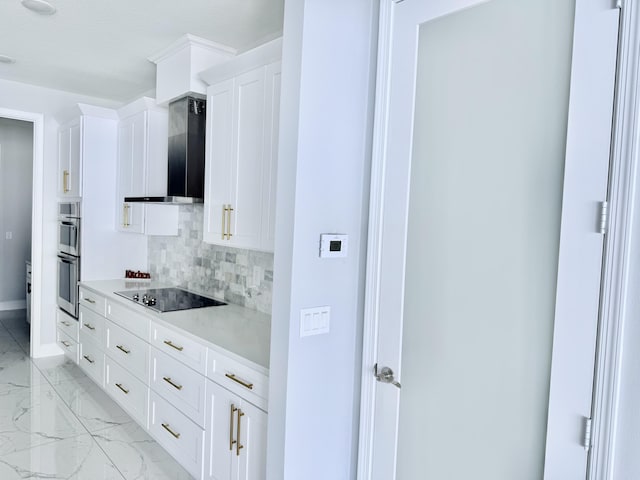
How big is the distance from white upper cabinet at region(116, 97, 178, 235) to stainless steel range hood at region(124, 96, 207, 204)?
35 cm

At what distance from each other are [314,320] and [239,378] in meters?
0.57

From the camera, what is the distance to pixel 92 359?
3613 millimetres

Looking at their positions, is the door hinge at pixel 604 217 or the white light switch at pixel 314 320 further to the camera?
the white light switch at pixel 314 320

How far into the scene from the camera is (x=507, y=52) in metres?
1.32

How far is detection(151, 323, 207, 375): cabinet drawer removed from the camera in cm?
223

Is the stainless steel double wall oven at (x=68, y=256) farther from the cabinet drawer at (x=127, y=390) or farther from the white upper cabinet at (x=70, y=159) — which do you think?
the cabinet drawer at (x=127, y=390)

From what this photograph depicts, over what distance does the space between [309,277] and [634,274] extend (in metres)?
0.97

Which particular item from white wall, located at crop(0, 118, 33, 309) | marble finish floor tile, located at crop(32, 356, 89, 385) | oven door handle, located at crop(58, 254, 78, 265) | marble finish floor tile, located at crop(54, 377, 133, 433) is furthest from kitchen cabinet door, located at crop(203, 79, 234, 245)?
white wall, located at crop(0, 118, 33, 309)

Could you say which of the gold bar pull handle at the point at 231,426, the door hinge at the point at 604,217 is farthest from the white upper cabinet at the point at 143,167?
the door hinge at the point at 604,217

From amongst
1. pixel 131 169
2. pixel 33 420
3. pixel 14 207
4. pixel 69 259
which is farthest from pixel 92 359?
pixel 14 207

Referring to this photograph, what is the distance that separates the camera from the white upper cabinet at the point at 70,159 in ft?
12.7

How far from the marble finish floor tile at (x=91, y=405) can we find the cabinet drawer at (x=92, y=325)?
434 mm

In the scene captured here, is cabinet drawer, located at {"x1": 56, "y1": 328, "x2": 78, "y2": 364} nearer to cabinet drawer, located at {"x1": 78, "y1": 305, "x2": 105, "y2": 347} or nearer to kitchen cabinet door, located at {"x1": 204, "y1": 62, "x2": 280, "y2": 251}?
cabinet drawer, located at {"x1": 78, "y1": 305, "x2": 105, "y2": 347}

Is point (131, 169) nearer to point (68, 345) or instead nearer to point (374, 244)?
point (68, 345)
